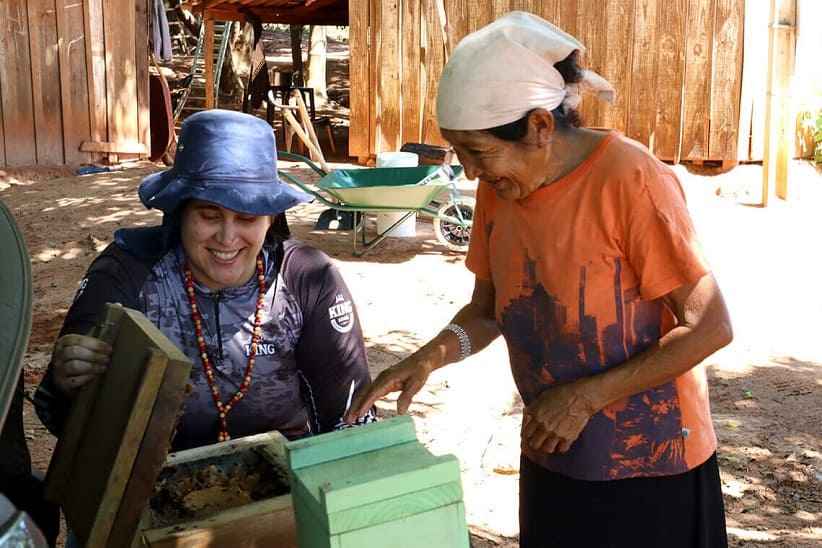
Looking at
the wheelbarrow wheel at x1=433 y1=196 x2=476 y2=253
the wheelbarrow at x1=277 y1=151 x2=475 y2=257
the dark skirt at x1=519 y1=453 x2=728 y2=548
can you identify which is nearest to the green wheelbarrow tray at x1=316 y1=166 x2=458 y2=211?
the wheelbarrow at x1=277 y1=151 x2=475 y2=257

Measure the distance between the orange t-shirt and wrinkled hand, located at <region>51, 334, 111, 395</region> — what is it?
960 millimetres

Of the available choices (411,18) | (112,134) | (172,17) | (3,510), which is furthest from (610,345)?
(172,17)

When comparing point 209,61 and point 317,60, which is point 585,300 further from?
point 317,60

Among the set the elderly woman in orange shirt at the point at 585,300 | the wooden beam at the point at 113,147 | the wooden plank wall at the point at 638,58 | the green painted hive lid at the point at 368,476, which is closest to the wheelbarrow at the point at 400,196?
the wooden plank wall at the point at 638,58

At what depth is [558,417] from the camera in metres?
2.21

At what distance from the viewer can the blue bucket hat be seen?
94.3 inches

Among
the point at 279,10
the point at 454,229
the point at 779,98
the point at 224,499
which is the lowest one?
the point at 454,229

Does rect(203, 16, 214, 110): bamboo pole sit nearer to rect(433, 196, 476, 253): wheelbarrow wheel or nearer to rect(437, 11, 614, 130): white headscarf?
rect(433, 196, 476, 253): wheelbarrow wheel

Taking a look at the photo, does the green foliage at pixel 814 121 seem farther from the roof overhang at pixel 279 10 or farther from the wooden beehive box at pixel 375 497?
the wooden beehive box at pixel 375 497

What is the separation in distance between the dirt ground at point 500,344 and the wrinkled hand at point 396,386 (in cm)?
169

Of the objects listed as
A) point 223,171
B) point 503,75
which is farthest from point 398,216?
point 503,75

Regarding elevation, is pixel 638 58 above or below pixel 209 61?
below

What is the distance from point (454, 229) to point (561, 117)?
21.0ft

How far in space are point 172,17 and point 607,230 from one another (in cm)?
2310
